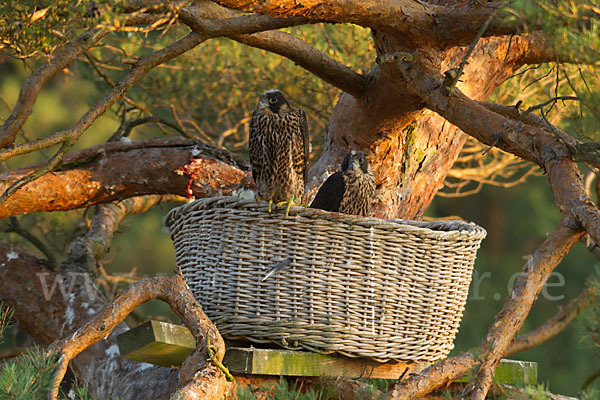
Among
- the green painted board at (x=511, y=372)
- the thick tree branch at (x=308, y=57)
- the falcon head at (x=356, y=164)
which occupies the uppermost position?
the thick tree branch at (x=308, y=57)

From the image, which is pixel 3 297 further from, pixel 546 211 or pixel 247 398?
pixel 546 211

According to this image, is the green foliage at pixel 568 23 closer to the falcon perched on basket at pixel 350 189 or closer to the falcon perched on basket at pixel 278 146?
the falcon perched on basket at pixel 278 146

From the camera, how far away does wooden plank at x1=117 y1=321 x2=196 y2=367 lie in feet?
6.79

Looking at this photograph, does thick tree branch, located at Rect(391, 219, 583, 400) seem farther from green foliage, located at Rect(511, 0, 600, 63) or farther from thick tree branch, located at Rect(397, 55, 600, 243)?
green foliage, located at Rect(511, 0, 600, 63)

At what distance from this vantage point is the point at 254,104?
4.77 m

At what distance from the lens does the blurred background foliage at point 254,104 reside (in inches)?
76.2

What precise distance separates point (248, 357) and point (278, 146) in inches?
35.3

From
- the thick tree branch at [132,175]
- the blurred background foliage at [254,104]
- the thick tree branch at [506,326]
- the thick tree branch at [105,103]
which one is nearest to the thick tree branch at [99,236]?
the blurred background foliage at [254,104]

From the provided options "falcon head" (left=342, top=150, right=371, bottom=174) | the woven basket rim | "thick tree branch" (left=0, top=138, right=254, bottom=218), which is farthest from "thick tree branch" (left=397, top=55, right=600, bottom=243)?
"thick tree branch" (left=0, top=138, right=254, bottom=218)

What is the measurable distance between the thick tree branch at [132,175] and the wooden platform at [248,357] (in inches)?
48.2

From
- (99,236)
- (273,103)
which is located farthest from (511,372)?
(99,236)

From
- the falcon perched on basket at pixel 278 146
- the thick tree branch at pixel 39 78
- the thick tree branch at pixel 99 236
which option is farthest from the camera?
the thick tree branch at pixel 99 236

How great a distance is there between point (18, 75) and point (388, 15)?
8.20 metres

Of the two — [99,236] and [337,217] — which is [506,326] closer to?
[337,217]
